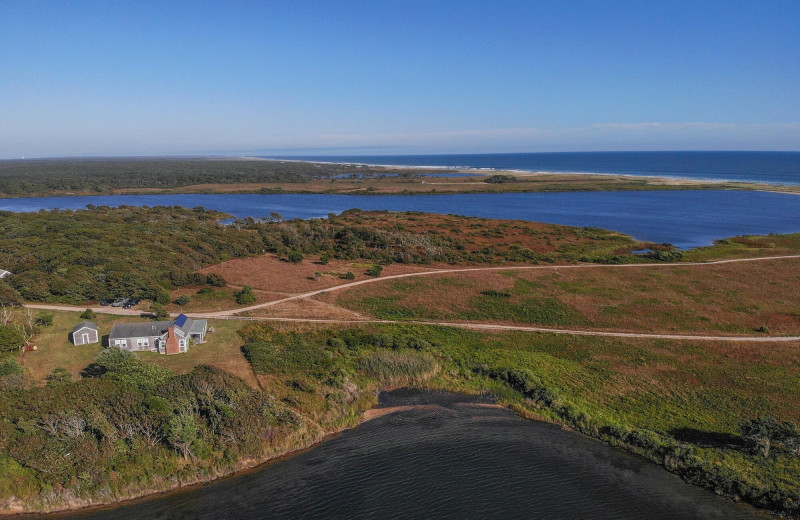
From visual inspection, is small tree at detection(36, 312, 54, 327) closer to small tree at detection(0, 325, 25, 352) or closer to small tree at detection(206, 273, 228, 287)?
small tree at detection(0, 325, 25, 352)

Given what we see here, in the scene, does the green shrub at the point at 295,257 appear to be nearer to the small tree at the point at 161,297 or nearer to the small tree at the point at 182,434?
the small tree at the point at 161,297

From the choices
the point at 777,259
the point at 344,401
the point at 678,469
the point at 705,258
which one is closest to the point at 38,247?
the point at 344,401

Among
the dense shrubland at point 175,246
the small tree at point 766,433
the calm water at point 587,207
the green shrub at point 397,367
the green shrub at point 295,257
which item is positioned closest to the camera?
the small tree at point 766,433

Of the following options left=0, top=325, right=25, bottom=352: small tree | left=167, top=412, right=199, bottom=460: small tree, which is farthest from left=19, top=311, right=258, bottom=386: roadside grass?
left=167, top=412, right=199, bottom=460: small tree

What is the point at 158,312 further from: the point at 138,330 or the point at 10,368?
the point at 10,368

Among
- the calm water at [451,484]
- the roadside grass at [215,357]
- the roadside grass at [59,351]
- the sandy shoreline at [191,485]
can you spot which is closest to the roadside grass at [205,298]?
the roadside grass at [59,351]
